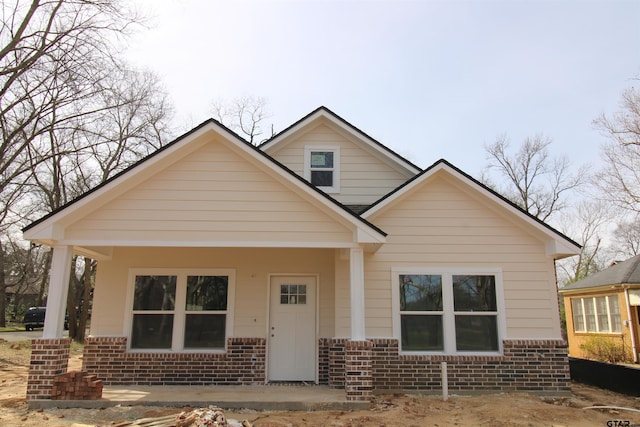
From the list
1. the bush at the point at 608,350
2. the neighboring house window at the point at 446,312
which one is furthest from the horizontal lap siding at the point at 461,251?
the bush at the point at 608,350

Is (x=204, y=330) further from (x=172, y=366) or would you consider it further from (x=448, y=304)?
(x=448, y=304)

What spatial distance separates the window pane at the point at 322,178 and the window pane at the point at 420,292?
134 inches

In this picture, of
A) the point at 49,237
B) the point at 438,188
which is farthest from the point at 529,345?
the point at 49,237

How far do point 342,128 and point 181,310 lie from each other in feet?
20.0

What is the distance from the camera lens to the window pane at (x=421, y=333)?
9195 millimetres

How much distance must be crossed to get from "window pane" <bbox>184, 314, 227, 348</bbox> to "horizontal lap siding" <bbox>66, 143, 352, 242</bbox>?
261 cm

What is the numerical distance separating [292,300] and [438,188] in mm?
4157

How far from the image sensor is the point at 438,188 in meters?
9.78

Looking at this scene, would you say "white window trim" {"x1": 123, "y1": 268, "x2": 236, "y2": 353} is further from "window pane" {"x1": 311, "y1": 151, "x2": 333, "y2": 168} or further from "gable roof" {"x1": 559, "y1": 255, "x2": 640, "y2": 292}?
"gable roof" {"x1": 559, "y1": 255, "x2": 640, "y2": 292}

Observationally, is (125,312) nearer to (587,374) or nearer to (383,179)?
(383,179)

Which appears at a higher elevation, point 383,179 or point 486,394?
point 383,179

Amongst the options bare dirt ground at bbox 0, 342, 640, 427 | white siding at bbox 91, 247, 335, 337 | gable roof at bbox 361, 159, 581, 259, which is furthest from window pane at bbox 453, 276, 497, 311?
white siding at bbox 91, 247, 335, 337

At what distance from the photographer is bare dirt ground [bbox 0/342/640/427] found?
670 centimetres

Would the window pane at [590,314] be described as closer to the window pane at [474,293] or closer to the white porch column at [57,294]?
the window pane at [474,293]
